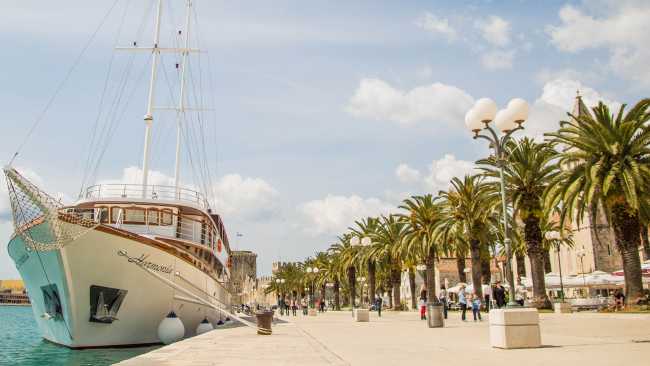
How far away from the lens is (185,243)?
2303 centimetres

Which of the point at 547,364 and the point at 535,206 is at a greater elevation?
the point at 535,206

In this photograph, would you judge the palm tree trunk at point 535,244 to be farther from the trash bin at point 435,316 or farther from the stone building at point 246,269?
the stone building at point 246,269

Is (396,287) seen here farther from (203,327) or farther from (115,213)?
(115,213)

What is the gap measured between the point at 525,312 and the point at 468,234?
2275 centimetres

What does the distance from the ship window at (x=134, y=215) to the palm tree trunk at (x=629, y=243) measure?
2019cm

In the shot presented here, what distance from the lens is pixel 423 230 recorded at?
3791 cm

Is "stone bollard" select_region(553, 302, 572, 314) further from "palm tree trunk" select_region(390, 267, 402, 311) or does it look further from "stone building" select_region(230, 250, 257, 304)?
"stone building" select_region(230, 250, 257, 304)

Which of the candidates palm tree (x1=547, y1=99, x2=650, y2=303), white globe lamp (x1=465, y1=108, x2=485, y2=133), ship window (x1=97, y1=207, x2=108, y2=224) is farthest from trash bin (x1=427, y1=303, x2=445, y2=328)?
ship window (x1=97, y1=207, x2=108, y2=224)

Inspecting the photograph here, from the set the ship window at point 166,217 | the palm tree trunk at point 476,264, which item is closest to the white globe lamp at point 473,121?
the ship window at point 166,217

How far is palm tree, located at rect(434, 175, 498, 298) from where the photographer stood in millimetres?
31922

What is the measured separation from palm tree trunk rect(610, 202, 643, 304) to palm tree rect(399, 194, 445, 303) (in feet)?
49.5

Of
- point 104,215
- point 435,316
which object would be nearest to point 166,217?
point 104,215

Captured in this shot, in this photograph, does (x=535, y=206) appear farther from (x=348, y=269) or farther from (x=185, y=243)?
(x=348, y=269)

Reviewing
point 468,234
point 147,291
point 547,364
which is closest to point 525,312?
point 547,364
